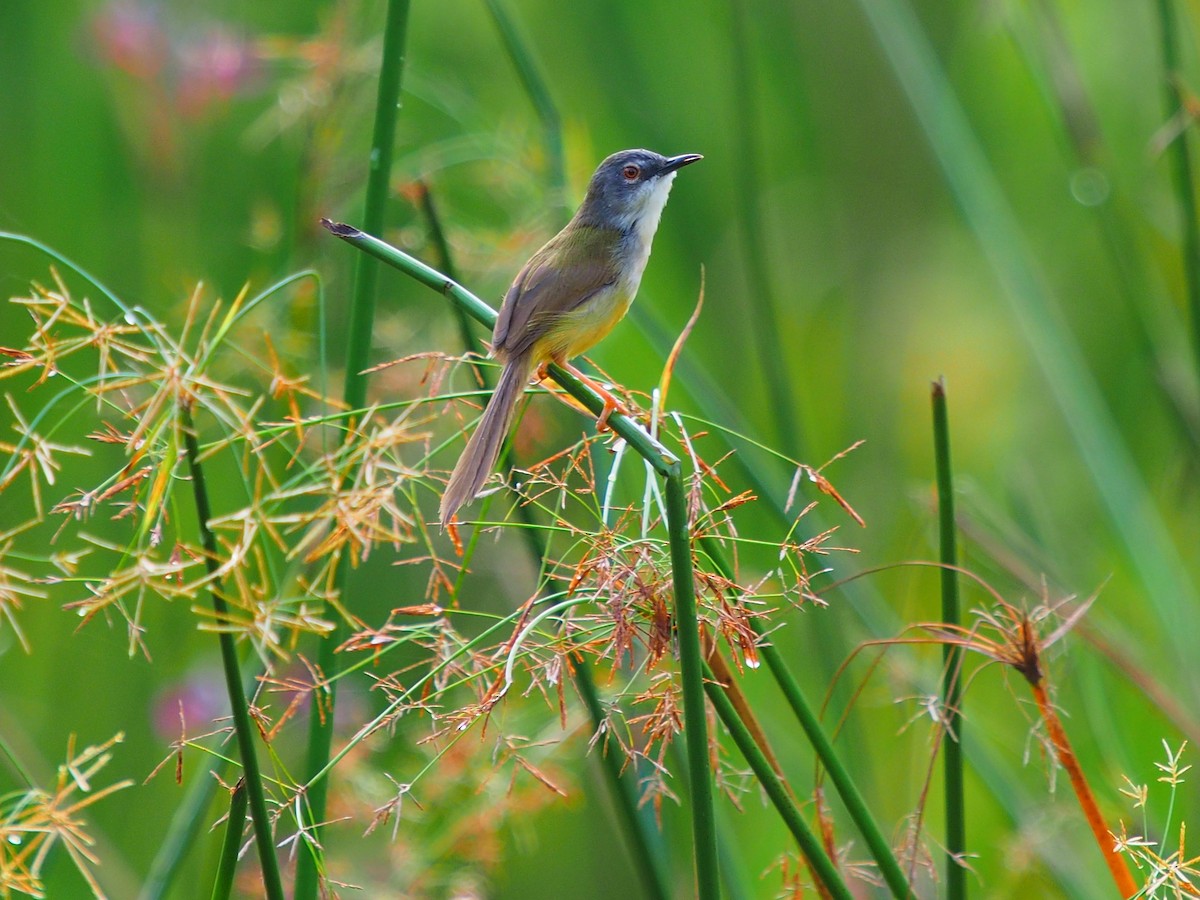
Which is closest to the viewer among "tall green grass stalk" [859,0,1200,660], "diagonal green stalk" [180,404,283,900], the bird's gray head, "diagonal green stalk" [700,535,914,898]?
"diagonal green stalk" [180,404,283,900]

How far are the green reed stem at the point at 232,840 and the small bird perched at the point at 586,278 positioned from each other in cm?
85

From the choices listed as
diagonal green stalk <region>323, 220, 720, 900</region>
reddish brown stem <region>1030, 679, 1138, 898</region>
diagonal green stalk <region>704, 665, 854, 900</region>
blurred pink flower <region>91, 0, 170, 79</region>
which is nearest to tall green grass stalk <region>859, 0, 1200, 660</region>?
reddish brown stem <region>1030, 679, 1138, 898</region>

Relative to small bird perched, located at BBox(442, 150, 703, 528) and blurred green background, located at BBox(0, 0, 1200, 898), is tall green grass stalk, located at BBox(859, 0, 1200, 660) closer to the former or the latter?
blurred green background, located at BBox(0, 0, 1200, 898)

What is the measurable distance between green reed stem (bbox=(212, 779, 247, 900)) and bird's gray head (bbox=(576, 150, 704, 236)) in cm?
201

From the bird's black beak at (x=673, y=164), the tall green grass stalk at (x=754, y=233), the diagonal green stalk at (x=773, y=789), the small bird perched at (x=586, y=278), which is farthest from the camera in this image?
the bird's black beak at (x=673, y=164)

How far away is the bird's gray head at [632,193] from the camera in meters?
3.00

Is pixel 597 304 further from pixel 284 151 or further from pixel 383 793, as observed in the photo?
pixel 284 151

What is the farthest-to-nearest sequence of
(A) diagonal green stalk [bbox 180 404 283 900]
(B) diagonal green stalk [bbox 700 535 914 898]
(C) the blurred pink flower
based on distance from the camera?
(C) the blurred pink flower, (B) diagonal green stalk [bbox 700 535 914 898], (A) diagonal green stalk [bbox 180 404 283 900]

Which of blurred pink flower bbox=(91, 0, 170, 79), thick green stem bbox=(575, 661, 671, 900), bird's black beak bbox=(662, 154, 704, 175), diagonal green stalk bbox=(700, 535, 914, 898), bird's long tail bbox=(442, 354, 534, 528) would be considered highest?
blurred pink flower bbox=(91, 0, 170, 79)

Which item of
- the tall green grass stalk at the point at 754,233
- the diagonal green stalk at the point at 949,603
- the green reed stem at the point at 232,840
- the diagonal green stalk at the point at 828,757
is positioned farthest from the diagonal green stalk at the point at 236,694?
the tall green grass stalk at the point at 754,233

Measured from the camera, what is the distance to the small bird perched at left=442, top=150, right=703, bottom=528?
2.46 m

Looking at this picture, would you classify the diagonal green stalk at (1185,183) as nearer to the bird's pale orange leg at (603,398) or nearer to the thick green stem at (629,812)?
A: the bird's pale orange leg at (603,398)

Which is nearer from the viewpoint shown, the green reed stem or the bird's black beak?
the green reed stem

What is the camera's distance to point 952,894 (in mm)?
1529
